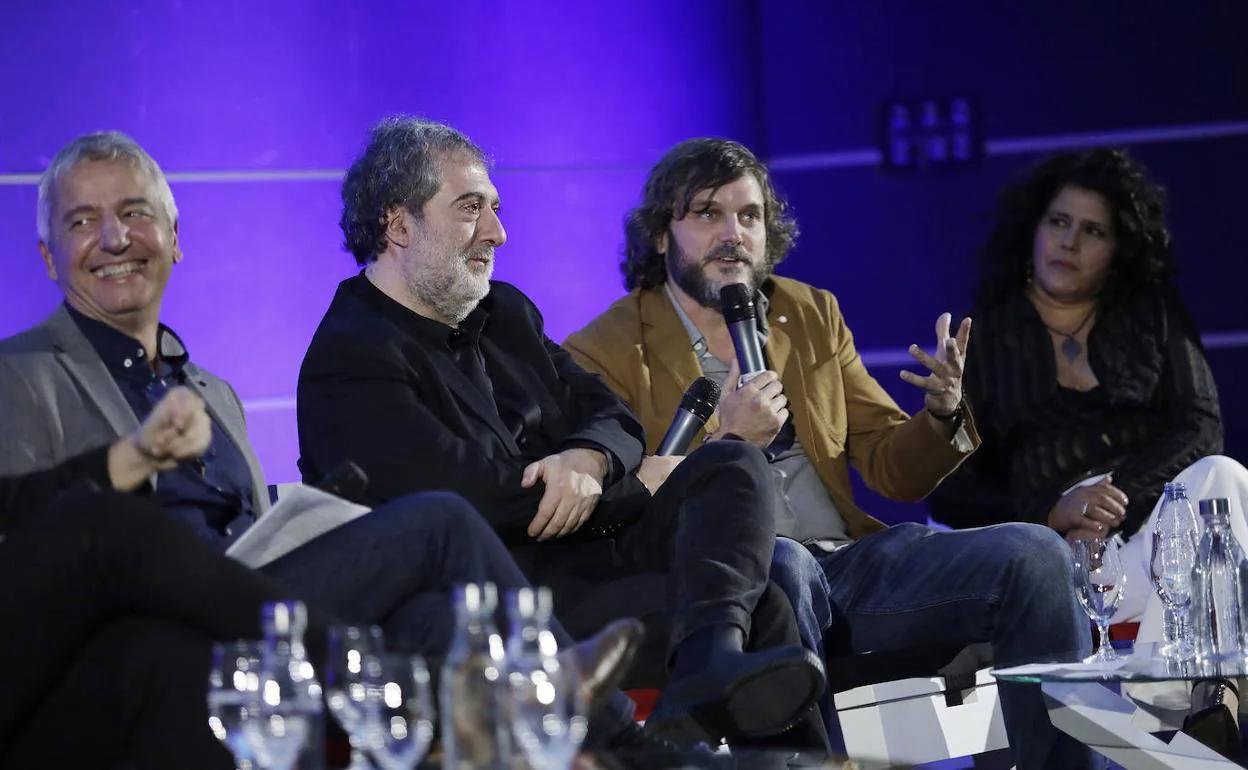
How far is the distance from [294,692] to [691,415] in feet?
5.63

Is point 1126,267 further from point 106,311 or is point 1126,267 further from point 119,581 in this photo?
point 119,581

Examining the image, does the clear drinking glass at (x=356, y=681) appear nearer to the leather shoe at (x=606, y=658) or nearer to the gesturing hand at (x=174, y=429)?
the leather shoe at (x=606, y=658)

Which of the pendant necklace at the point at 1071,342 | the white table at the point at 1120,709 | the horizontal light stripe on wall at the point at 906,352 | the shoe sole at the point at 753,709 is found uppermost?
the pendant necklace at the point at 1071,342

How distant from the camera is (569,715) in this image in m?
1.65

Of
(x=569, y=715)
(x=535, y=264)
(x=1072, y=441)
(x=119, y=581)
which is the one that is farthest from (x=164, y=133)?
(x=569, y=715)

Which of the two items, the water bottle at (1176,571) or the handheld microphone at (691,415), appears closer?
the water bottle at (1176,571)

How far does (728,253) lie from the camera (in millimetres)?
3734

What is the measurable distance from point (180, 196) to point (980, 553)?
6.54 feet

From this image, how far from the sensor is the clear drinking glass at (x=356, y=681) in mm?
1762

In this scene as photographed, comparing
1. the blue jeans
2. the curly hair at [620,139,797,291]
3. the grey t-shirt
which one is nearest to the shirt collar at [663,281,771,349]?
the grey t-shirt

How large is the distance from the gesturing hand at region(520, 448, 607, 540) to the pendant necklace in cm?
162

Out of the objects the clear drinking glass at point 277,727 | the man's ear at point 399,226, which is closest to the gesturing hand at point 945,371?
the man's ear at point 399,226

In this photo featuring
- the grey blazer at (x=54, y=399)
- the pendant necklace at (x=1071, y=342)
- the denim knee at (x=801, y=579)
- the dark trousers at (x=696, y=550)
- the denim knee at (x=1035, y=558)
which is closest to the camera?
the grey blazer at (x=54, y=399)

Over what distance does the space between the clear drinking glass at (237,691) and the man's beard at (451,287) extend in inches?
60.0
